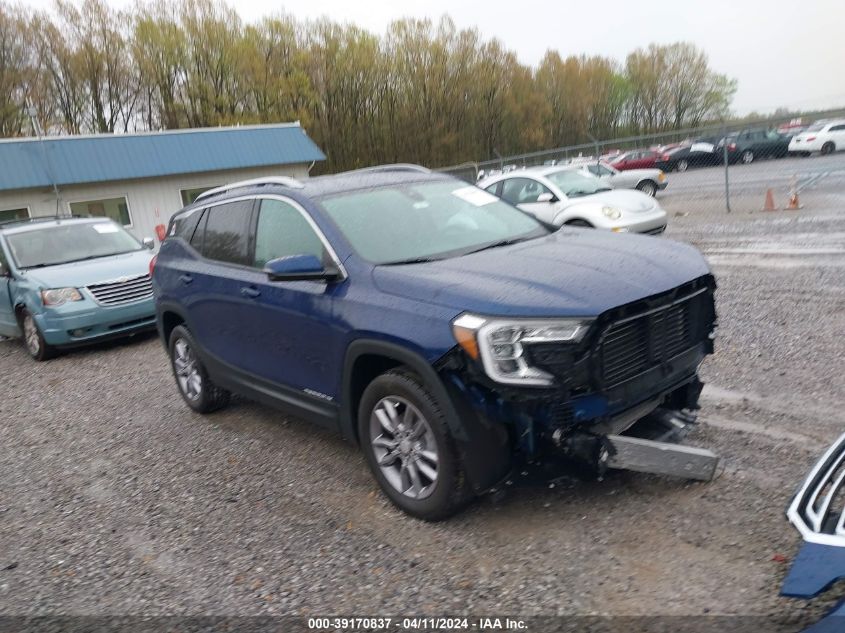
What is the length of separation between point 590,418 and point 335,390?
1.51 meters

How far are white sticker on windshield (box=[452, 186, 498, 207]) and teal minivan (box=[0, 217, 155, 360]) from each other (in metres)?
5.71

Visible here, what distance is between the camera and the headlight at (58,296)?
29.1ft

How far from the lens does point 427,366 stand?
349 cm

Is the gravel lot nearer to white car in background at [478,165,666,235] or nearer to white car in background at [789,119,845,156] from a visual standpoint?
white car in background at [478,165,666,235]

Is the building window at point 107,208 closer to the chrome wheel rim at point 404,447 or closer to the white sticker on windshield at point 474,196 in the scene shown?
the white sticker on windshield at point 474,196

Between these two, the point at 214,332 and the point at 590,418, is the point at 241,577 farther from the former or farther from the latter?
the point at 214,332

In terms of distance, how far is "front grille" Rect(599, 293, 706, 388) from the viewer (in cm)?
344

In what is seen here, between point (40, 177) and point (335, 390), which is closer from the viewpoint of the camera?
point (335, 390)

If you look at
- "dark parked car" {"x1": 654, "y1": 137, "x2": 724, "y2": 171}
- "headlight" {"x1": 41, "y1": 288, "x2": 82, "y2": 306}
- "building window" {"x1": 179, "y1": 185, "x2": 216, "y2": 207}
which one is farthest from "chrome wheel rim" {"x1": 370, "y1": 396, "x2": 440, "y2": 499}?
"dark parked car" {"x1": 654, "y1": 137, "x2": 724, "y2": 171}

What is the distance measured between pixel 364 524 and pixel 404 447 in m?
0.51

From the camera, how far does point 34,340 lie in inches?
365

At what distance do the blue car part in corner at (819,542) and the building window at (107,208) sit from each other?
25.2 m

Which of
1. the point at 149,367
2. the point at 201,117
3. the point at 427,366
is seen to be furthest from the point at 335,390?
the point at 201,117

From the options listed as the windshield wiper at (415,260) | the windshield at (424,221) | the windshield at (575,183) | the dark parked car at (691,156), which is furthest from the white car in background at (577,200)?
the dark parked car at (691,156)
